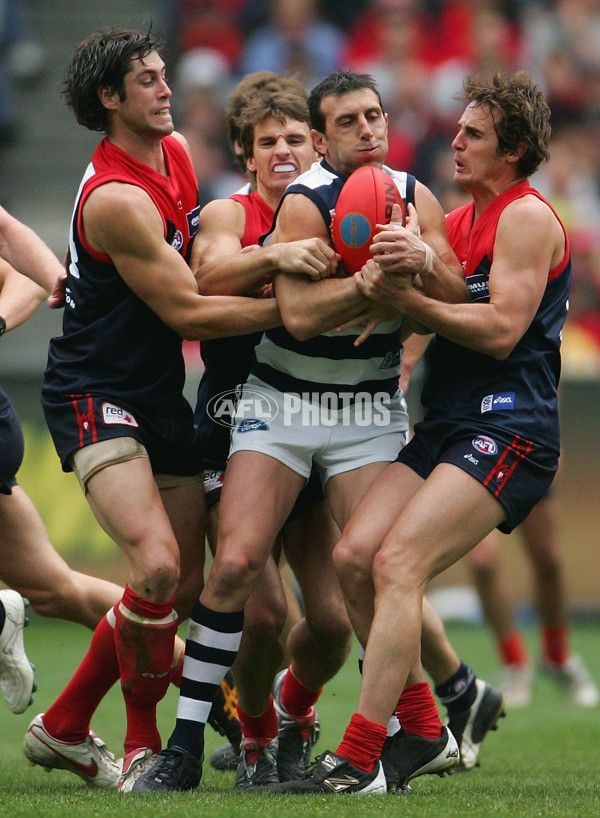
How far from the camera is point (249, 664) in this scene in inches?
196

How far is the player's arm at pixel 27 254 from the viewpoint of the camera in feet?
17.0

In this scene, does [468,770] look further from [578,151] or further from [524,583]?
[578,151]

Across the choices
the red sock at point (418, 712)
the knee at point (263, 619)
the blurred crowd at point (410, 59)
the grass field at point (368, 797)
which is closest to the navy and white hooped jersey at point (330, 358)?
the knee at point (263, 619)

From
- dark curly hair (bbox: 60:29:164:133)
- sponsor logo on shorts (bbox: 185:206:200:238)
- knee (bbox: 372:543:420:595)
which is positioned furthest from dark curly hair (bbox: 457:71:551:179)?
knee (bbox: 372:543:420:595)

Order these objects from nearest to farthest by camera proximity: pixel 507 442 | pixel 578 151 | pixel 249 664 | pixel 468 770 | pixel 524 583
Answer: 1. pixel 507 442
2. pixel 249 664
3. pixel 468 770
4. pixel 524 583
5. pixel 578 151

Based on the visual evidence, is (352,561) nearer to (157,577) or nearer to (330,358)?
(157,577)

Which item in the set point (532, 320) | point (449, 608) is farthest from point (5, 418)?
point (449, 608)

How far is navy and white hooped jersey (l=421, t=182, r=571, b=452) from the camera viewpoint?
464 centimetres

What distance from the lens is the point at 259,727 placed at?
5031 mm

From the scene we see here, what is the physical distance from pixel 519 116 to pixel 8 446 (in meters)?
2.34

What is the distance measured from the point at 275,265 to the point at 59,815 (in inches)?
79.9

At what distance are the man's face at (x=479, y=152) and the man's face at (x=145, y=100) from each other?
1114 mm

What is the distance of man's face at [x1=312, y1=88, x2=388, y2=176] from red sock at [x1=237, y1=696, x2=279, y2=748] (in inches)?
85.0

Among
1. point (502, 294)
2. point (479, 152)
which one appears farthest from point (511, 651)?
point (479, 152)
